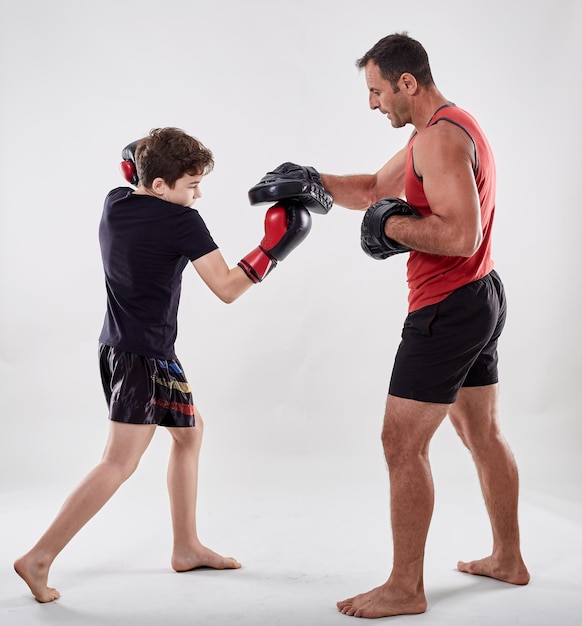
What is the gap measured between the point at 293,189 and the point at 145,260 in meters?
0.59

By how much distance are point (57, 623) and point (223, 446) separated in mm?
2292

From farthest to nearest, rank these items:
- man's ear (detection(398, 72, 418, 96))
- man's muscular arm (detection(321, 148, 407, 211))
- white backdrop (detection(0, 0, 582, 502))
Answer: white backdrop (detection(0, 0, 582, 502))
man's muscular arm (detection(321, 148, 407, 211))
man's ear (detection(398, 72, 418, 96))

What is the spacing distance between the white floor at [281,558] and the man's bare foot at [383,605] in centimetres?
3

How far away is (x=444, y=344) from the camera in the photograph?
9.37 feet

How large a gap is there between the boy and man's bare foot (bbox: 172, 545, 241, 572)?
0.47 metres

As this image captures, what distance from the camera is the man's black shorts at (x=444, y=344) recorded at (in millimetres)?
2846

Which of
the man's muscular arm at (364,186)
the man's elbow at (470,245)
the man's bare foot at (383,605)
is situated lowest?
the man's bare foot at (383,605)

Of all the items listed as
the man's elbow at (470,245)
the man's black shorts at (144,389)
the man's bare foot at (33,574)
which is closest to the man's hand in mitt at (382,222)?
the man's elbow at (470,245)

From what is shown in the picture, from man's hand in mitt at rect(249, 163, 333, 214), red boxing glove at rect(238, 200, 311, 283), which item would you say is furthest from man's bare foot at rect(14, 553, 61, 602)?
man's hand in mitt at rect(249, 163, 333, 214)

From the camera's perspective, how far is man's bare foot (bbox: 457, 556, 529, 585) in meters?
3.18

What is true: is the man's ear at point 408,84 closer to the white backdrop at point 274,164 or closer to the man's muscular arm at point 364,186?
the man's muscular arm at point 364,186

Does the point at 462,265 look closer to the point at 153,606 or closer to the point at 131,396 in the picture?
the point at 131,396

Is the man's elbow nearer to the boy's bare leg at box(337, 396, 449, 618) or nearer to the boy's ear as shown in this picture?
the boy's bare leg at box(337, 396, 449, 618)

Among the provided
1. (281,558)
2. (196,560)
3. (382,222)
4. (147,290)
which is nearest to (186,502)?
(196,560)
